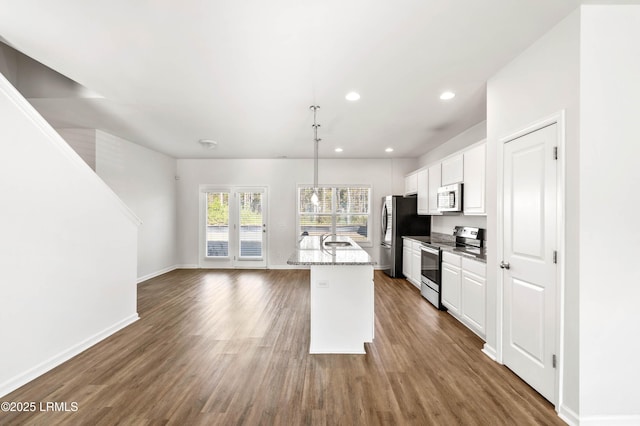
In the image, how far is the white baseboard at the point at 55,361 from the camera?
2.08 metres

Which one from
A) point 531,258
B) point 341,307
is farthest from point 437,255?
point 341,307

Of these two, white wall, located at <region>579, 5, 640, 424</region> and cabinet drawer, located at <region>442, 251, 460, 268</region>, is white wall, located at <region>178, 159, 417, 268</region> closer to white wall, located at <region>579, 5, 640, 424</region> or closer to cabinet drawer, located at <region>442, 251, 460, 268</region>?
cabinet drawer, located at <region>442, 251, 460, 268</region>

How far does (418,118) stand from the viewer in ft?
12.7

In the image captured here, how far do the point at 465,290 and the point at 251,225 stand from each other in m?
4.95

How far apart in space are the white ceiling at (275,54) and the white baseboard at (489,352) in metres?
2.65

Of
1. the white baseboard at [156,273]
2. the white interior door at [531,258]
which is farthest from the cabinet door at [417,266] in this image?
the white baseboard at [156,273]

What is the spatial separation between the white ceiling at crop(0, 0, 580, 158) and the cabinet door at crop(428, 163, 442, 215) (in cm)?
85

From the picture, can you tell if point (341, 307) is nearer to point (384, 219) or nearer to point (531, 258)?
point (531, 258)

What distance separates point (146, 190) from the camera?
223 inches

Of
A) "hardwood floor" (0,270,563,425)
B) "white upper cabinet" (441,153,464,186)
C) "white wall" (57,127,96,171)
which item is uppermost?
"white wall" (57,127,96,171)

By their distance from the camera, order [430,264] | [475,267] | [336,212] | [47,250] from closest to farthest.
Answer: [47,250] < [475,267] < [430,264] < [336,212]

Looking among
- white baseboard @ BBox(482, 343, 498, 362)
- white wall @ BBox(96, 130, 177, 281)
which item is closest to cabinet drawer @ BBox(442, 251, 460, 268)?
white baseboard @ BBox(482, 343, 498, 362)

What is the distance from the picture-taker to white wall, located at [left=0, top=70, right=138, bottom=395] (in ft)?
6.93

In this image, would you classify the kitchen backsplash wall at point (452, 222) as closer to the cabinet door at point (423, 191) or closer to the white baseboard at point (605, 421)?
the cabinet door at point (423, 191)
